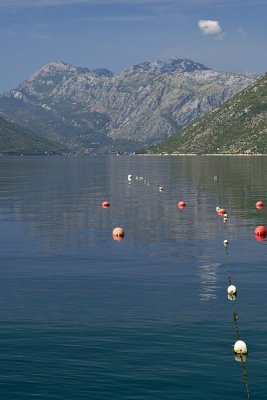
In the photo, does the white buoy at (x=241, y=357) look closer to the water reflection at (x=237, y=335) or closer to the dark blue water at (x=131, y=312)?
the water reflection at (x=237, y=335)

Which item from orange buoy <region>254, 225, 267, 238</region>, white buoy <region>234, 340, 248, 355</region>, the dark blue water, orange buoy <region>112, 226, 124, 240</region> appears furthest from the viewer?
orange buoy <region>112, 226, 124, 240</region>

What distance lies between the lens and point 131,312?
60406 millimetres

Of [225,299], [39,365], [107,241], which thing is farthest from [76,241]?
[39,365]

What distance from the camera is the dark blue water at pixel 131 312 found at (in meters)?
43.9

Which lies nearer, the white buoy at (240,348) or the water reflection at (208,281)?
the white buoy at (240,348)

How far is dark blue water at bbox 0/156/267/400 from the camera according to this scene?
144 feet

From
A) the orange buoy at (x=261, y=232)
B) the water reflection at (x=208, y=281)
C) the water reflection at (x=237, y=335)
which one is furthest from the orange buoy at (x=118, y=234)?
the water reflection at (x=237, y=335)

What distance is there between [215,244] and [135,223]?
30612mm

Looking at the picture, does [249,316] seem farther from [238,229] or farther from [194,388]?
[238,229]

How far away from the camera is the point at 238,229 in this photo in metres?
118

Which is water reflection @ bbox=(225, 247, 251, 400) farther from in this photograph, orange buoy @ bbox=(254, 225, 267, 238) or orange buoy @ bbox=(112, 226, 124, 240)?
orange buoy @ bbox=(112, 226, 124, 240)

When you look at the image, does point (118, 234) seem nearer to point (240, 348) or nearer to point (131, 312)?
point (131, 312)

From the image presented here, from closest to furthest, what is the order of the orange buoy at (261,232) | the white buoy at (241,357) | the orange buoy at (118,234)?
1. the white buoy at (241,357)
2. the orange buoy at (261,232)
3. the orange buoy at (118,234)

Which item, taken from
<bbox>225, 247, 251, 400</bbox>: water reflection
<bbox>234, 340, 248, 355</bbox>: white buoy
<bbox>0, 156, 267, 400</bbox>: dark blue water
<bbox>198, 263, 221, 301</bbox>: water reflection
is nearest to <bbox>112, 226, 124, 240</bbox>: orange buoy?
<bbox>0, 156, 267, 400</bbox>: dark blue water
